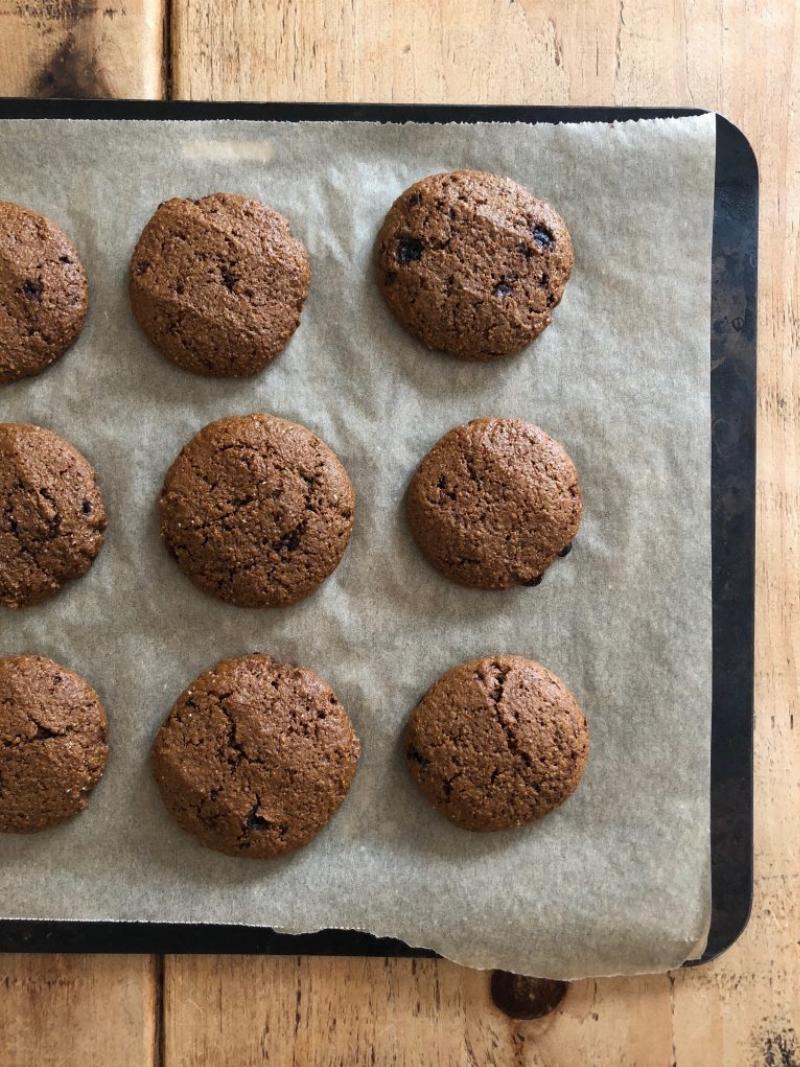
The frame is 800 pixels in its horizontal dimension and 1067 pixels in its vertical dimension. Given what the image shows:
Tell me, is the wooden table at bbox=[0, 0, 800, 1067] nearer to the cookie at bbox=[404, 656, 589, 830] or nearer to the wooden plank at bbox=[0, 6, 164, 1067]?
the wooden plank at bbox=[0, 6, 164, 1067]

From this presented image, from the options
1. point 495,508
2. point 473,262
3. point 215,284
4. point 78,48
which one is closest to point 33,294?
point 215,284

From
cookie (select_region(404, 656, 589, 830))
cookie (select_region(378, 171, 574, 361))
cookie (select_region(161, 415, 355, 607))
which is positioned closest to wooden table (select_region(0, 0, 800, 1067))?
cookie (select_region(378, 171, 574, 361))

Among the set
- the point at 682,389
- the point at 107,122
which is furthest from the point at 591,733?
the point at 107,122

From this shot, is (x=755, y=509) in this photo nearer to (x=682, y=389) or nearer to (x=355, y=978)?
(x=682, y=389)

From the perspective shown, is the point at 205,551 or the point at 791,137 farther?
the point at 791,137

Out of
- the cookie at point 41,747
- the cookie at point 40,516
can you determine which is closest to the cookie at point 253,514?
the cookie at point 40,516

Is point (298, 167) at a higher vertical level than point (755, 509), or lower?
higher

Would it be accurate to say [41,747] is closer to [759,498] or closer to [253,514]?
[253,514]
